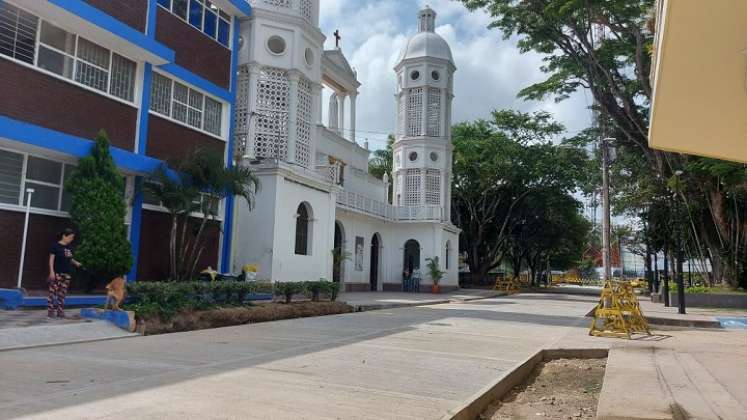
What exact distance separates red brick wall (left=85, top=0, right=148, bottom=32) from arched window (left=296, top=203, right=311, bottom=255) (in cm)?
807

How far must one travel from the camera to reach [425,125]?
1329 inches

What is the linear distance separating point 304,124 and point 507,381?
1489cm

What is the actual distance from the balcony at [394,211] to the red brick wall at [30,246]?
16957 millimetres

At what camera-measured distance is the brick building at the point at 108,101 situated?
11.8 metres

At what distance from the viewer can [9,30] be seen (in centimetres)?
1169

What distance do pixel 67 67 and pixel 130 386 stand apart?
376 inches

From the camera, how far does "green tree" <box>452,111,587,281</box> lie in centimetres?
3941

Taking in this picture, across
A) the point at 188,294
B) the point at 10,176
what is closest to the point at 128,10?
the point at 10,176

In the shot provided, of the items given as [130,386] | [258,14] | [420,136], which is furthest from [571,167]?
[130,386]

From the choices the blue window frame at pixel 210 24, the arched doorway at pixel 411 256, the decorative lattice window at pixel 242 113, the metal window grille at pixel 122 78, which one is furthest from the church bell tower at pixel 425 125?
the metal window grille at pixel 122 78

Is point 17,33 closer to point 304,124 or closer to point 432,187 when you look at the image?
point 304,124

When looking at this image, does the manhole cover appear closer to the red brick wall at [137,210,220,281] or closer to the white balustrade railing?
the red brick wall at [137,210,220,281]

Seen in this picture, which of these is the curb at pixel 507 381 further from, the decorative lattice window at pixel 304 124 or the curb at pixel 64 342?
the decorative lattice window at pixel 304 124

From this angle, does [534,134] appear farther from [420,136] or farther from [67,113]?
[67,113]
